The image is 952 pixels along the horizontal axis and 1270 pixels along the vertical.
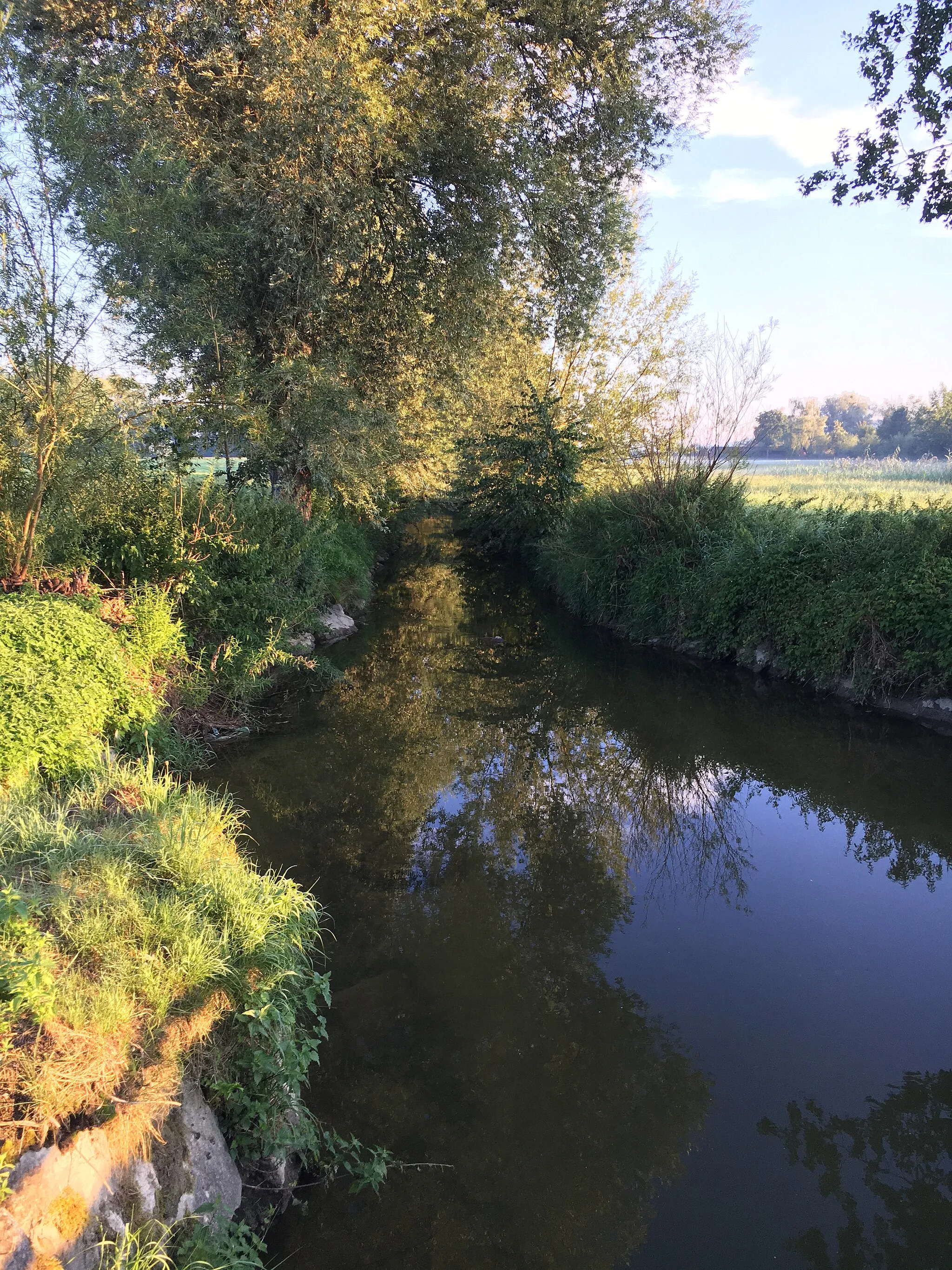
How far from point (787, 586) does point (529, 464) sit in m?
8.37

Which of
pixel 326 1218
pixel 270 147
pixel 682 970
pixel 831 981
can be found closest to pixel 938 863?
pixel 831 981

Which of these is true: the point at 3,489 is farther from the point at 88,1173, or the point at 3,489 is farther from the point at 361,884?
the point at 88,1173

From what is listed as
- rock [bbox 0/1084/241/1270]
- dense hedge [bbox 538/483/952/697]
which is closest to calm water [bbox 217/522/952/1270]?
rock [bbox 0/1084/241/1270]

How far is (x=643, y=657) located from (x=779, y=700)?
309 centimetres

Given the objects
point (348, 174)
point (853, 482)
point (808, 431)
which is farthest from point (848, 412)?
point (348, 174)

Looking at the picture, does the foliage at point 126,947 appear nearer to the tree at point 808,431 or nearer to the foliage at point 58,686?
the foliage at point 58,686

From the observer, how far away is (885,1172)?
3463 mm

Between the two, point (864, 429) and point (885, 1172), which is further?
point (864, 429)

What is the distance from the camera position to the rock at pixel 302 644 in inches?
464

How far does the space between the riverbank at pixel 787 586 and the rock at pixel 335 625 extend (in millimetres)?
5348

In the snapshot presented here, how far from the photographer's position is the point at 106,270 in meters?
7.77

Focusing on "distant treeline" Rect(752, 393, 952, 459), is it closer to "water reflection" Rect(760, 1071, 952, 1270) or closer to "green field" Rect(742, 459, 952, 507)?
"green field" Rect(742, 459, 952, 507)

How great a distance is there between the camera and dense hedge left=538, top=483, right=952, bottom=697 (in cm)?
966

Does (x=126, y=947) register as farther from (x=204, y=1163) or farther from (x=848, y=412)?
(x=848, y=412)
